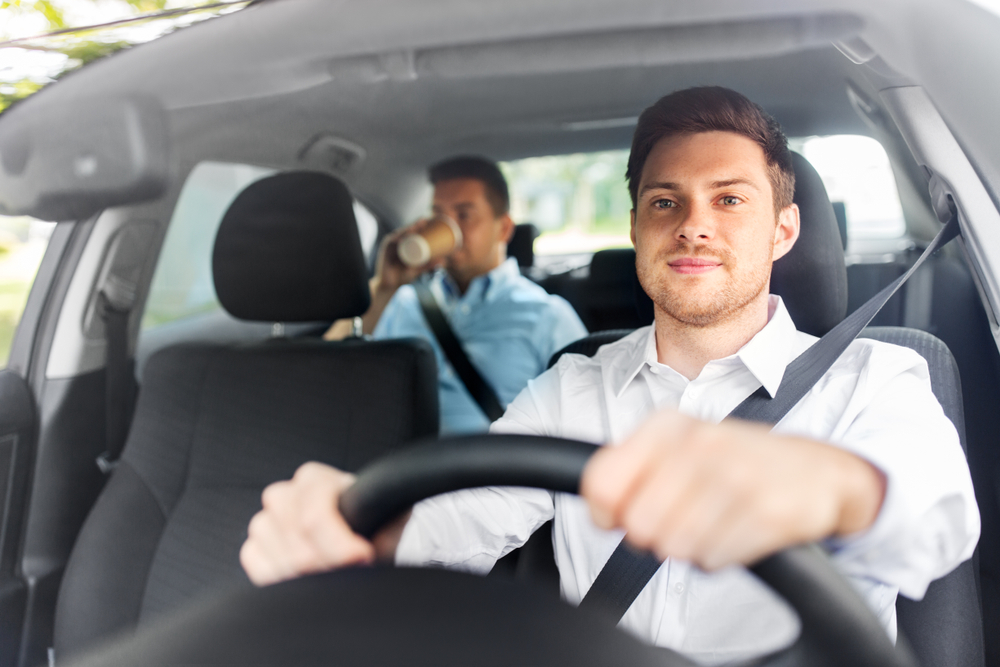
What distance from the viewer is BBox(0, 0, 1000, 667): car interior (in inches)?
37.2

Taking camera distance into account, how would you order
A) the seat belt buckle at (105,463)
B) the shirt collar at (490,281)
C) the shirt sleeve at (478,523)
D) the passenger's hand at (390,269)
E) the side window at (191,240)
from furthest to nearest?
the passenger's hand at (390,269) → the shirt collar at (490,281) → the side window at (191,240) → the seat belt buckle at (105,463) → the shirt sleeve at (478,523)

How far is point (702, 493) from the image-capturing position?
46 cm

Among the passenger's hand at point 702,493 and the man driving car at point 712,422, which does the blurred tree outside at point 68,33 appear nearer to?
the man driving car at point 712,422

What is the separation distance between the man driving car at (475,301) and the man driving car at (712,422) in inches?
29.9

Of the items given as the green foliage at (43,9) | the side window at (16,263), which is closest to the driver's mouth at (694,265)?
the green foliage at (43,9)

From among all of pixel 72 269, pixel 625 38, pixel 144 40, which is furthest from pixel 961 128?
pixel 72 269

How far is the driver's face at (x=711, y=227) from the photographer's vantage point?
95cm

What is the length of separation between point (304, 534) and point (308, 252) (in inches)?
40.2

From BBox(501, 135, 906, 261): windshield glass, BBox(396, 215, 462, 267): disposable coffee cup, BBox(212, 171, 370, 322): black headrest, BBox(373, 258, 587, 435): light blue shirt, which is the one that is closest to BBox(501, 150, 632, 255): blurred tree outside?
BBox(501, 135, 906, 261): windshield glass

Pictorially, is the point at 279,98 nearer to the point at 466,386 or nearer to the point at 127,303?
the point at 127,303

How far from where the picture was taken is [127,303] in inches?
73.5

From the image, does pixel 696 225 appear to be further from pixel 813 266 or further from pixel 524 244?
pixel 524 244

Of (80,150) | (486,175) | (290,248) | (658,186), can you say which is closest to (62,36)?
(80,150)

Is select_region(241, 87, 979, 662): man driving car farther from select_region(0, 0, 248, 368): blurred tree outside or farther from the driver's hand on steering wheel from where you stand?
select_region(0, 0, 248, 368): blurred tree outside
